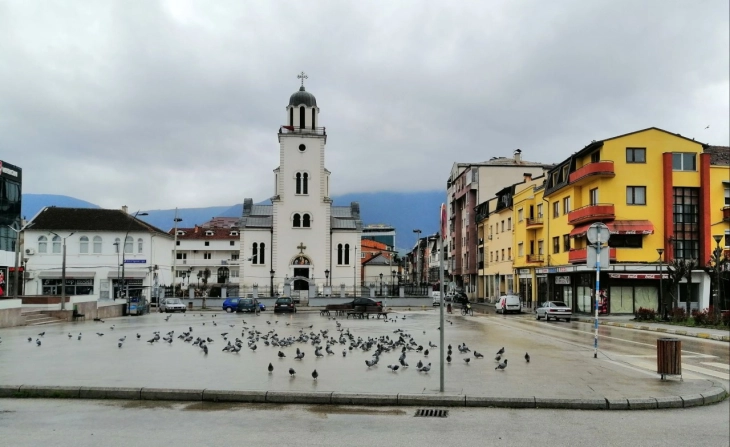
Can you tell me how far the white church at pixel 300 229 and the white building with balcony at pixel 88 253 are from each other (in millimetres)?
12101

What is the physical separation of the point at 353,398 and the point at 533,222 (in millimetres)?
48279

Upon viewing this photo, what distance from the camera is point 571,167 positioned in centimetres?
4750

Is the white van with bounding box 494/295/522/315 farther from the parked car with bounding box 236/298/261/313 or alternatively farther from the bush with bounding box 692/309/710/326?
the parked car with bounding box 236/298/261/313

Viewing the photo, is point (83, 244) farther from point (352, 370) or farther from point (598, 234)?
point (598, 234)

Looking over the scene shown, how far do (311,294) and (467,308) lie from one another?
81.6ft

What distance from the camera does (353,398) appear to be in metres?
10.7

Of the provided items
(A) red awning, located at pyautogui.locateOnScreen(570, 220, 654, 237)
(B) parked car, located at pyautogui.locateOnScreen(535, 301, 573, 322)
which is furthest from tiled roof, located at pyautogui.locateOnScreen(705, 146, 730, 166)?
(B) parked car, located at pyautogui.locateOnScreen(535, 301, 573, 322)

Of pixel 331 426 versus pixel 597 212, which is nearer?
pixel 331 426

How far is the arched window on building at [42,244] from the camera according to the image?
226 ft

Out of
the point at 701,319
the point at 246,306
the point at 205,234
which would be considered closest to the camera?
the point at 701,319

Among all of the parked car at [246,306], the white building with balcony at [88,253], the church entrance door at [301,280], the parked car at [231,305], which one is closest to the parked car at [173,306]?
the parked car at [231,305]

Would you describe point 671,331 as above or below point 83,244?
below

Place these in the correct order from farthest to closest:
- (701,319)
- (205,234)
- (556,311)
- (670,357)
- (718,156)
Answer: (205,234) → (718,156) → (556,311) → (701,319) → (670,357)

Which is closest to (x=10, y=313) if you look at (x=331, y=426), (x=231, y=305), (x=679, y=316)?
(x=231, y=305)
